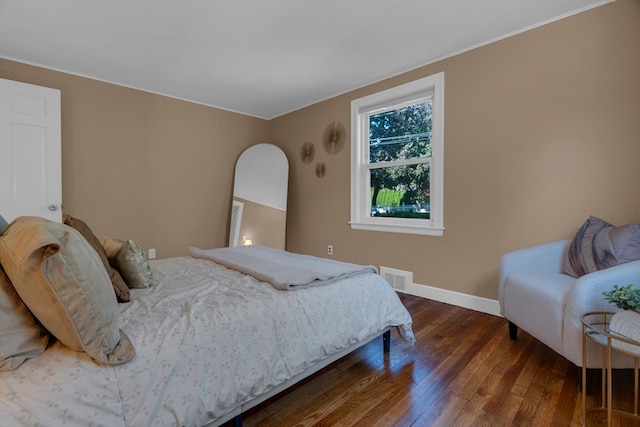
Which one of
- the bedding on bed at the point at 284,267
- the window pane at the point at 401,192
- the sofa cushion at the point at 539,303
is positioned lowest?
the sofa cushion at the point at 539,303

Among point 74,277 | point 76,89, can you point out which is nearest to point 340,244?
point 74,277

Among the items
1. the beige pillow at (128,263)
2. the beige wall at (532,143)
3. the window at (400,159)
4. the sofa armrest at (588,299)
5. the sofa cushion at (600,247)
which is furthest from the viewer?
the window at (400,159)

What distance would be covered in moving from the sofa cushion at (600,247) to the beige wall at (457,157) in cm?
29

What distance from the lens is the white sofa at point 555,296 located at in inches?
56.2

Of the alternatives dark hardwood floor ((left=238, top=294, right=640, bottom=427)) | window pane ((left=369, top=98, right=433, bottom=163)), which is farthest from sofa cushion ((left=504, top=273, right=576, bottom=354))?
window pane ((left=369, top=98, right=433, bottom=163))

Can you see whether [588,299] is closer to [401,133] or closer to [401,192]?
[401,192]

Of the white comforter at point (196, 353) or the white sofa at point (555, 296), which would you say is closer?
the white comforter at point (196, 353)

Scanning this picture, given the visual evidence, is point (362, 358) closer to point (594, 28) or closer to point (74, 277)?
point (74, 277)

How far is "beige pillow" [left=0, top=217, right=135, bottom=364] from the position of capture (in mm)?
807

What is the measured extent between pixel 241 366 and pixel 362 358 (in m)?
0.96

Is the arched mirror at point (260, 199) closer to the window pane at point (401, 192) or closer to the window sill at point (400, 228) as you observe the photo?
the window sill at point (400, 228)

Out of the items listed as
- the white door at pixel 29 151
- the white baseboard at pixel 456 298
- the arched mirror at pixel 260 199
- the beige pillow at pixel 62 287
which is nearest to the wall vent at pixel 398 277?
the white baseboard at pixel 456 298

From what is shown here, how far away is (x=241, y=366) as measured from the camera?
116 centimetres

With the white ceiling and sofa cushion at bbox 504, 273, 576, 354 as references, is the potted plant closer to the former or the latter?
sofa cushion at bbox 504, 273, 576, 354
